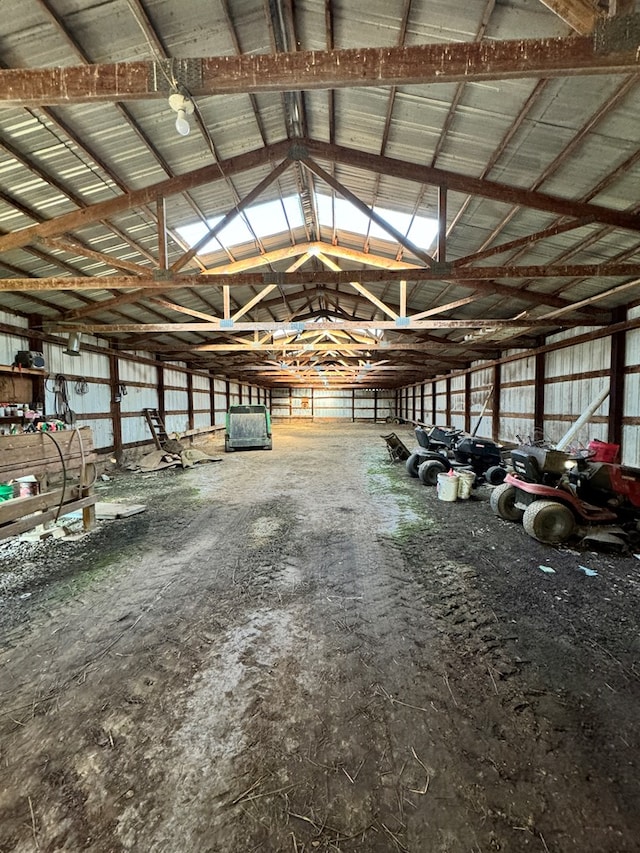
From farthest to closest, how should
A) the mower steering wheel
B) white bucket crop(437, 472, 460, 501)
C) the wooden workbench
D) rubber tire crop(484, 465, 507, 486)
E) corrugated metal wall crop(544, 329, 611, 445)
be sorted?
corrugated metal wall crop(544, 329, 611, 445), rubber tire crop(484, 465, 507, 486), white bucket crop(437, 472, 460, 501), the mower steering wheel, the wooden workbench

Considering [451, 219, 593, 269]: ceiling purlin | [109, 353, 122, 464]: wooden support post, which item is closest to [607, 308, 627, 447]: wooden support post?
[451, 219, 593, 269]: ceiling purlin

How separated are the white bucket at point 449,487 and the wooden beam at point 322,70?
16.4 ft

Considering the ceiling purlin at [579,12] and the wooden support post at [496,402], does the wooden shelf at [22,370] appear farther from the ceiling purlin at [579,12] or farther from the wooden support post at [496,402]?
the wooden support post at [496,402]

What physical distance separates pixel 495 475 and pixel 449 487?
1.83 m

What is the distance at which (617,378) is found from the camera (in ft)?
23.0

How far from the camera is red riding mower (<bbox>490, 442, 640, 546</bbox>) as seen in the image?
13.4 feet

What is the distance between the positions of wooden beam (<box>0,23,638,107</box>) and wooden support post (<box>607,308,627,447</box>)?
21.0 feet

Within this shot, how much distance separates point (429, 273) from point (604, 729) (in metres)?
4.82

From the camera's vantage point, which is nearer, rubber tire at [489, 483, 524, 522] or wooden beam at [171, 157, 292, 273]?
wooden beam at [171, 157, 292, 273]

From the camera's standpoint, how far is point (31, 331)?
7125 millimetres

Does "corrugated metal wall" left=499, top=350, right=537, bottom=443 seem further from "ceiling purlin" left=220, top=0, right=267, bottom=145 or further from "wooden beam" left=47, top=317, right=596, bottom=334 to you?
"ceiling purlin" left=220, top=0, right=267, bottom=145

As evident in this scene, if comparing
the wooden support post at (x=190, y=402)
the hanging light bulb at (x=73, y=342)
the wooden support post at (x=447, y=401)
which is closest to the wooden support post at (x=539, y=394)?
the wooden support post at (x=447, y=401)

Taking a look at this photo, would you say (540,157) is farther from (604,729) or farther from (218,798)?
(218,798)

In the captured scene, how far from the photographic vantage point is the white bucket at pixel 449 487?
5961 mm
